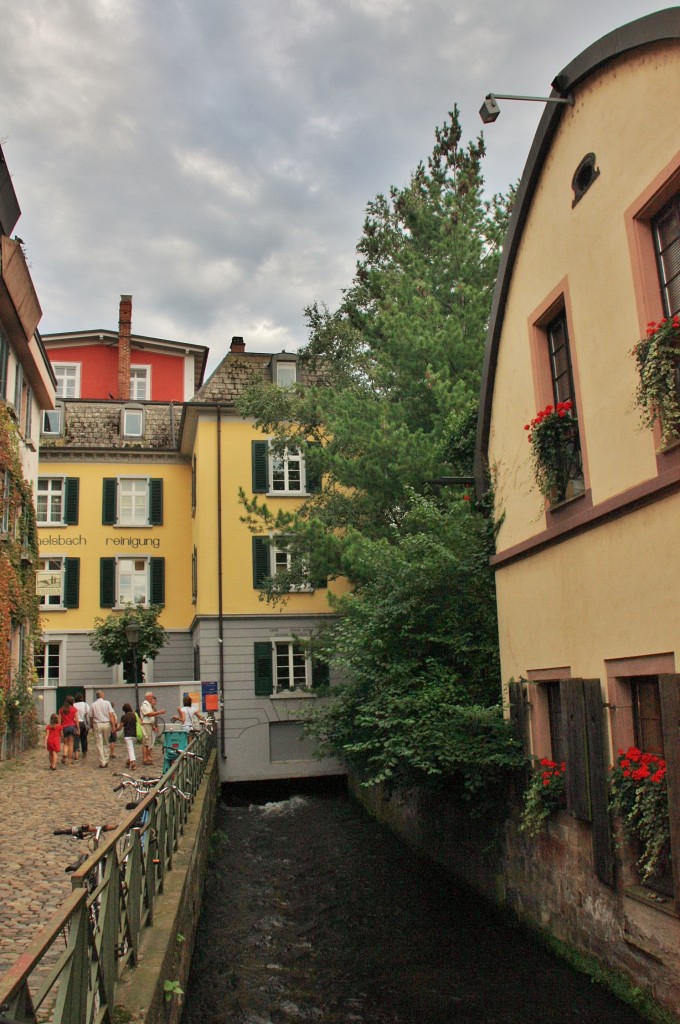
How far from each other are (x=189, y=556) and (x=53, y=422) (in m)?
6.79

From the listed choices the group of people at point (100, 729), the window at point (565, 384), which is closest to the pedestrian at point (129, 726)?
the group of people at point (100, 729)

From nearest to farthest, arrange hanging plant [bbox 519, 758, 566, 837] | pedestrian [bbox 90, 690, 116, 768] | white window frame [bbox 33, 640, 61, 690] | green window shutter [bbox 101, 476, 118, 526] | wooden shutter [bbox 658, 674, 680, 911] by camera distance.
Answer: wooden shutter [bbox 658, 674, 680, 911] → hanging plant [bbox 519, 758, 566, 837] → pedestrian [bbox 90, 690, 116, 768] → white window frame [bbox 33, 640, 61, 690] → green window shutter [bbox 101, 476, 118, 526]

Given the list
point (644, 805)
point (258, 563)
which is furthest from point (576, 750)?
point (258, 563)

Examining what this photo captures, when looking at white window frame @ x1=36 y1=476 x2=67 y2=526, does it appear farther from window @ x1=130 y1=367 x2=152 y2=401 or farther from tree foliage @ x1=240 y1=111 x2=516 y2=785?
tree foliage @ x1=240 y1=111 x2=516 y2=785

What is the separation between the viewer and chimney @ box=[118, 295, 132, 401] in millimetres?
34375

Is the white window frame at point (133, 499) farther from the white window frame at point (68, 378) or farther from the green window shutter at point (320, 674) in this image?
the green window shutter at point (320, 674)

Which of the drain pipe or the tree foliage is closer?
the tree foliage

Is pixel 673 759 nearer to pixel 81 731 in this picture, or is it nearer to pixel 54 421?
pixel 81 731

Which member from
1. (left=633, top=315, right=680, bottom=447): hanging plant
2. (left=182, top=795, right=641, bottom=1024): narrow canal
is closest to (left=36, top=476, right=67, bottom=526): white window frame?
(left=182, top=795, right=641, bottom=1024): narrow canal

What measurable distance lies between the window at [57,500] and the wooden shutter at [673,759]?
2626 cm

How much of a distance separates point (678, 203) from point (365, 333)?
534 inches

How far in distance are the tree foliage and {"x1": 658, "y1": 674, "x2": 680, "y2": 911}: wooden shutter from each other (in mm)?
3148

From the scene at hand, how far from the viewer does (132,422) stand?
1265 inches

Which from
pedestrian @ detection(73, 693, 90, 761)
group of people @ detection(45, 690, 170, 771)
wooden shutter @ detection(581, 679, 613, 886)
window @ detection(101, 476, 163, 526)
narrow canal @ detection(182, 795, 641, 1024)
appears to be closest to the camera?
wooden shutter @ detection(581, 679, 613, 886)
